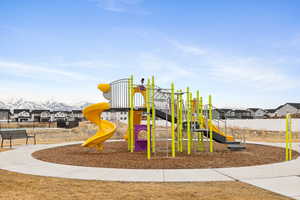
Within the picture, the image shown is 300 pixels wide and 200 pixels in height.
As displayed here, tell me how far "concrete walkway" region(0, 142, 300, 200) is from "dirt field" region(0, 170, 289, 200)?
53 centimetres

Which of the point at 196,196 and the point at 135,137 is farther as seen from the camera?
the point at 135,137

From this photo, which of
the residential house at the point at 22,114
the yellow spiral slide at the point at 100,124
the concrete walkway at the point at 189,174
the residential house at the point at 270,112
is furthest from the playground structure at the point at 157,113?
the residential house at the point at 22,114

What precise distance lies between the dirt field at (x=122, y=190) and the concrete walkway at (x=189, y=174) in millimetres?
526

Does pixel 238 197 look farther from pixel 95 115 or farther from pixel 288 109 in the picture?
pixel 288 109

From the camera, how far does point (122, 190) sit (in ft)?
22.5

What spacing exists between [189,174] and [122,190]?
8.71 feet

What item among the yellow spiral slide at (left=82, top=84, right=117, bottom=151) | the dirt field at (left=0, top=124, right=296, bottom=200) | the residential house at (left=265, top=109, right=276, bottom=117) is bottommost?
the dirt field at (left=0, top=124, right=296, bottom=200)

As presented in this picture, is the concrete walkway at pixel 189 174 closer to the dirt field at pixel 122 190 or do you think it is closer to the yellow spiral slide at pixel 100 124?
the dirt field at pixel 122 190

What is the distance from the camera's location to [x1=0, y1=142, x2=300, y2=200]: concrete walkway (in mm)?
7652

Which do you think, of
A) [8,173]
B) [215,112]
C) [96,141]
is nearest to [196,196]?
[8,173]

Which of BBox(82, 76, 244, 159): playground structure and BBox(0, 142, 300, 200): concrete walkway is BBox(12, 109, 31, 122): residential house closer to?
BBox(82, 76, 244, 159): playground structure

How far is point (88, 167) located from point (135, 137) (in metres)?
6.16

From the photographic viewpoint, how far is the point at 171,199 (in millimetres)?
6078

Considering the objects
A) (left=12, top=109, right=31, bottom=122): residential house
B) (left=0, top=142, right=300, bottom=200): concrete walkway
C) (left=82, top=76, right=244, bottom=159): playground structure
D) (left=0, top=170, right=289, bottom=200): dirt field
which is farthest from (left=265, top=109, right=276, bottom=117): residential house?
(left=0, top=170, right=289, bottom=200): dirt field
